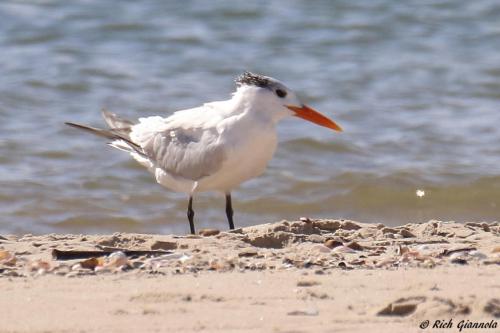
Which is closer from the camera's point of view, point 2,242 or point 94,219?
point 2,242

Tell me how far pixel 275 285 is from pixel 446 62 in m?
7.92

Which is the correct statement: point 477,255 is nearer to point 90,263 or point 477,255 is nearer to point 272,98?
point 90,263

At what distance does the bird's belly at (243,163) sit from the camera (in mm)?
6695

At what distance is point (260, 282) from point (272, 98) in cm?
255

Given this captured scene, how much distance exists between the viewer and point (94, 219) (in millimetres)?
7816

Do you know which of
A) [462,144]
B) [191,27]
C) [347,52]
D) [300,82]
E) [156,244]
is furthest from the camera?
[191,27]

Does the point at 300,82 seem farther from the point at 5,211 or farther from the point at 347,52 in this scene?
the point at 5,211

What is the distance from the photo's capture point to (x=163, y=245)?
18.2 feet

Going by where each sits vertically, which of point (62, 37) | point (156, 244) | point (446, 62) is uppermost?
point (62, 37)

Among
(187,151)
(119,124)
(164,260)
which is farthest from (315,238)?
(119,124)

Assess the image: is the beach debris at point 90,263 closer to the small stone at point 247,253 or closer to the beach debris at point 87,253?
the beach debris at point 87,253

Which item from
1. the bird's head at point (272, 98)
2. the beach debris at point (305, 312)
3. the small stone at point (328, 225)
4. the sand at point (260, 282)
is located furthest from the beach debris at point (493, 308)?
the bird's head at point (272, 98)

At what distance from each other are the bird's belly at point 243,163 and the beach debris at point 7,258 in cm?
185

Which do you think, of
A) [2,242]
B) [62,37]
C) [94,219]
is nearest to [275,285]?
[2,242]
